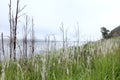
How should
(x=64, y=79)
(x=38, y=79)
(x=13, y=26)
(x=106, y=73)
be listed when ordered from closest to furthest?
(x=64, y=79) → (x=38, y=79) → (x=106, y=73) → (x=13, y=26)

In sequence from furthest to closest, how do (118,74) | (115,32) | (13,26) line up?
1. (115,32)
2. (13,26)
3. (118,74)

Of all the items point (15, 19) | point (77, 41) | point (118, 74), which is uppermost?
point (15, 19)

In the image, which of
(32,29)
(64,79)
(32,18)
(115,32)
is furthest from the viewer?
(115,32)

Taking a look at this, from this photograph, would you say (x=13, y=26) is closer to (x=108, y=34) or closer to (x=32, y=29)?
(x=32, y=29)

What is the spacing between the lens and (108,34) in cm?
3206

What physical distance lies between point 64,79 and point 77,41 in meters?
4.67

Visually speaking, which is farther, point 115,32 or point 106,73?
point 115,32

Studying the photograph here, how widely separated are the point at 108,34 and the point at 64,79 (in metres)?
28.7

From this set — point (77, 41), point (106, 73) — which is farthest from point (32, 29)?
point (106, 73)

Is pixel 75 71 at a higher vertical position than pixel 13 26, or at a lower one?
lower

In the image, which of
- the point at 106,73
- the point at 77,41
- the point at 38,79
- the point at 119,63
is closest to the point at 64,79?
the point at 38,79

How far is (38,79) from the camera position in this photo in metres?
4.22

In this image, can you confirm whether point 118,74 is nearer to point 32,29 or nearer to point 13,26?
point 13,26

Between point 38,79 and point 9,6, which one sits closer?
point 38,79
